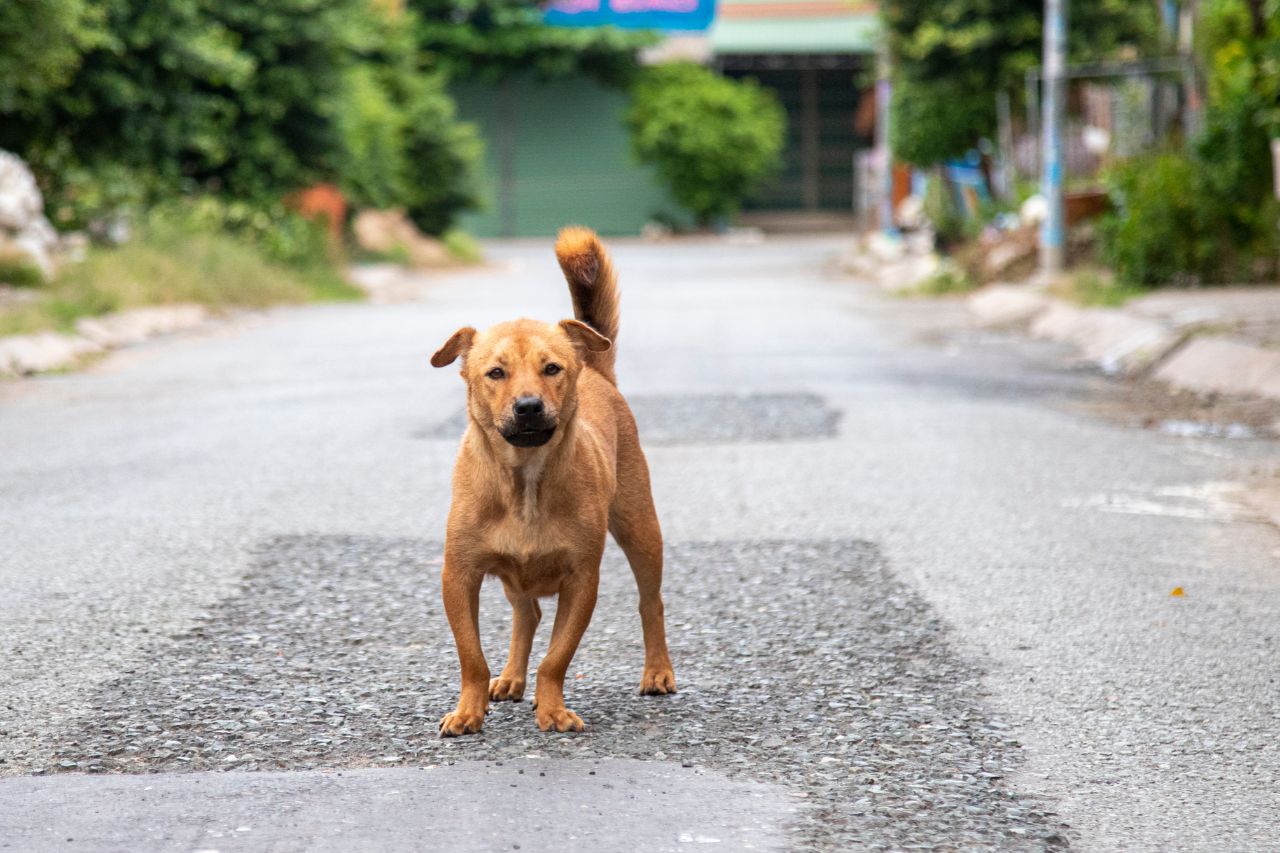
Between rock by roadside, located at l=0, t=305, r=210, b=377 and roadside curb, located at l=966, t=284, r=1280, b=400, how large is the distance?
7.93m

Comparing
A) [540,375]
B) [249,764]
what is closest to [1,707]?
[249,764]

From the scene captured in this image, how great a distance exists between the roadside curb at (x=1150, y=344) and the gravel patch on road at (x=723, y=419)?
252 cm

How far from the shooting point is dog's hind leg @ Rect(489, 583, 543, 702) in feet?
15.1

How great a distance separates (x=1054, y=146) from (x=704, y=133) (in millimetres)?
23626

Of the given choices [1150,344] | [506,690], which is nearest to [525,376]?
[506,690]

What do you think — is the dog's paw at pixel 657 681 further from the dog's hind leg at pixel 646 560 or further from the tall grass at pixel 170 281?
the tall grass at pixel 170 281

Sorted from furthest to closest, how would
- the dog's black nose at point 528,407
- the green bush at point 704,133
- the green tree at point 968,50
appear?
the green bush at point 704,133, the green tree at point 968,50, the dog's black nose at point 528,407

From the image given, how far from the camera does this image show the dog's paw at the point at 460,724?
166 inches

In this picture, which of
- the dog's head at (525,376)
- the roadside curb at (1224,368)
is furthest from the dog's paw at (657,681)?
the roadside curb at (1224,368)

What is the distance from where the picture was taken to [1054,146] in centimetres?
1855

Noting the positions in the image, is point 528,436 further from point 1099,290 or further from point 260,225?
point 260,225

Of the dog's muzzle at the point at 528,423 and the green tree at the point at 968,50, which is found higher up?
the green tree at the point at 968,50

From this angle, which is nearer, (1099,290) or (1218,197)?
(1218,197)

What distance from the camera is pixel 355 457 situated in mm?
8734
